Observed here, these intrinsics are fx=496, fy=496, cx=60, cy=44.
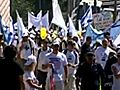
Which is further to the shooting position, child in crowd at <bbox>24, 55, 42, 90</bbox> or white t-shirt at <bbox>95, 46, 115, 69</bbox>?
white t-shirt at <bbox>95, 46, 115, 69</bbox>

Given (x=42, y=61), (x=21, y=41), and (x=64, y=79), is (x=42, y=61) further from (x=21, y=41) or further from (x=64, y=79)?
(x=21, y=41)

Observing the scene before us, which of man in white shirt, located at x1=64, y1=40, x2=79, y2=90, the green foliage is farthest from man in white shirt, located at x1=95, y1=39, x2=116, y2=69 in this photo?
the green foliage

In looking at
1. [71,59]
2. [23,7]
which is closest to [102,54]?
[71,59]

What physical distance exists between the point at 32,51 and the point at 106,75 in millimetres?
3812

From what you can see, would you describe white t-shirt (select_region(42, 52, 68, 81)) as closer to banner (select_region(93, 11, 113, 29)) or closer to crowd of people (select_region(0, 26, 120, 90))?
crowd of people (select_region(0, 26, 120, 90))

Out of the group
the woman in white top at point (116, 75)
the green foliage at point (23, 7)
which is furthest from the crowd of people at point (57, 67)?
the green foliage at point (23, 7)

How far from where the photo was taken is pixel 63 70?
11.9 meters

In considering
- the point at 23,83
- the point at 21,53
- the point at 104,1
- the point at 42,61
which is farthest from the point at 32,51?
the point at 104,1

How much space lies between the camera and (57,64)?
38.2 ft

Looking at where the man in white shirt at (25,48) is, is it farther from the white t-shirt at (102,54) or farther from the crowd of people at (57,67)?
the white t-shirt at (102,54)

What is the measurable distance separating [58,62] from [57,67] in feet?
0.40

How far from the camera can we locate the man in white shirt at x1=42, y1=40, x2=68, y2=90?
38.2 ft

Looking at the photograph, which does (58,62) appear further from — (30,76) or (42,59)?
(30,76)

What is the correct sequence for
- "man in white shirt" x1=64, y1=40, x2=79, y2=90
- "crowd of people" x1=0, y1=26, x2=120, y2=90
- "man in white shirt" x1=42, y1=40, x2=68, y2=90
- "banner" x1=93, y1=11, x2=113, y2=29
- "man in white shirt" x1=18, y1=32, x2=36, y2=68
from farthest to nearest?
"banner" x1=93, y1=11, x2=113, y2=29 → "man in white shirt" x1=18, y1=32, x2=36, y2=68 → "man in white shirt" x1=64, y1=40, x2=79, y2=90 → "man in white shirt" x1=42, y1=40, x2=68, y2=90 → "crowd of people" x1=0, y1=26, x2=120, y2=90
